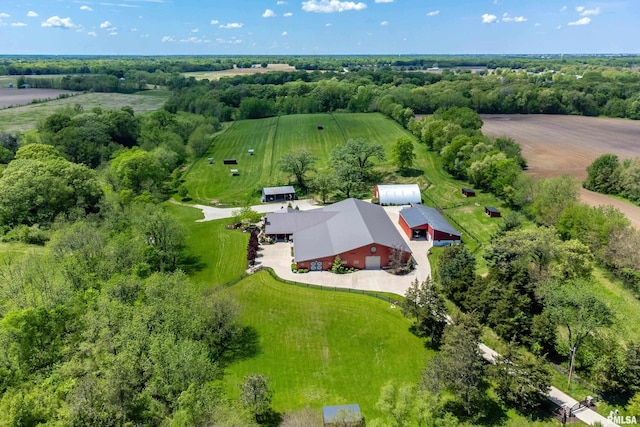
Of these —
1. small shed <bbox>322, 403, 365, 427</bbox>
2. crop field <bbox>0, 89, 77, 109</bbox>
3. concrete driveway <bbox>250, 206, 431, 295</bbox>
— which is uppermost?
crop field <bbox>0, 89, 77, 109</bbox>

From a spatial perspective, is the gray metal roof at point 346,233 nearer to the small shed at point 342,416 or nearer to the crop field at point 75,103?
the small shed at point 342,416

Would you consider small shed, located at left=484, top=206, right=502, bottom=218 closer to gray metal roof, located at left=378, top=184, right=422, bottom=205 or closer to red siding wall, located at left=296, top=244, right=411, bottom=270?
gray metal roof, located at left=378, top=184, right=422, bottom=205

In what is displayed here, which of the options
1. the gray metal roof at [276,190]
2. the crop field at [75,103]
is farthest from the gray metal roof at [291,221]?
the crop field at [75,103]

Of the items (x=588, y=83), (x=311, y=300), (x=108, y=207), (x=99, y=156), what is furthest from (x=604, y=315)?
(x=588, y=83)

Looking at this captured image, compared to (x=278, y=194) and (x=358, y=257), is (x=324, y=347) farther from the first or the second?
(x=278, y=194)

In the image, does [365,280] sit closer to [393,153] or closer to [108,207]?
[108,207]

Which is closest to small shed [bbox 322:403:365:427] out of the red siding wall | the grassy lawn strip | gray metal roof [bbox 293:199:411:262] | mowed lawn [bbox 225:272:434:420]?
mowed lawn [bbox 225:272:434:420]
